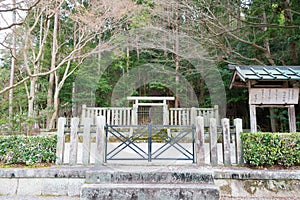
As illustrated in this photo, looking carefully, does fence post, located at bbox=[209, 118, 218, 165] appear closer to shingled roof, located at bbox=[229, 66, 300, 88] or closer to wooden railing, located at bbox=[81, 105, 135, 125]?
shingled roof, located at bbox=[229, 66, 300, 88]

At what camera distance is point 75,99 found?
8.71 meters

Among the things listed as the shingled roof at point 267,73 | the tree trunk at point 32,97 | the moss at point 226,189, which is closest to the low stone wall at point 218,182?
the moss at point 226,189

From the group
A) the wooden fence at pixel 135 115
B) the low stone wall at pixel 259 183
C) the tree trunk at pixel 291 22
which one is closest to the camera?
the low stone wall at pixel 259 183

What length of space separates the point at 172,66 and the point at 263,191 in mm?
7726

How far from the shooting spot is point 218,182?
2629 millimetres

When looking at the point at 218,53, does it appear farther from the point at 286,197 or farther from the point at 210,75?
the point at 286,197

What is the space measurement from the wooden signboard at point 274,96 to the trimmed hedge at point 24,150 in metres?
3.59

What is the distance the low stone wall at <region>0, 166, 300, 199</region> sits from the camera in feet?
8.48

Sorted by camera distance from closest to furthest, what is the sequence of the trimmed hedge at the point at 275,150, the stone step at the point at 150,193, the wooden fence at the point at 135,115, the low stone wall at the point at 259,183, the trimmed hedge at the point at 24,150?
the stone step at the point at 150,193
the low stone wall at the point at 259,183
the trimmed hedge at the point at 275,150
the trimmed hedge at the point at 24,150
the wooden fence at the point at 135,115

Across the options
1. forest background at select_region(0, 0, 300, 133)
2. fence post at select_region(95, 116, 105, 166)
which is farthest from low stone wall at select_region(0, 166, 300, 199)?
forest background at select_region(0, 0, 300, 133)

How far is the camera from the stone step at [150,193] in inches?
92.5

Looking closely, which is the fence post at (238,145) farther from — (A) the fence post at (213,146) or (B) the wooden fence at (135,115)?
(B) the wooden fence at (135,115)

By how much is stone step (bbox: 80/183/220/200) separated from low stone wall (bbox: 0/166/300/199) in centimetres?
31

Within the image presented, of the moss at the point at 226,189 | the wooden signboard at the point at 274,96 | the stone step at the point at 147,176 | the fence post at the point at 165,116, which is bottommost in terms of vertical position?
the moss at the point at 226,189
